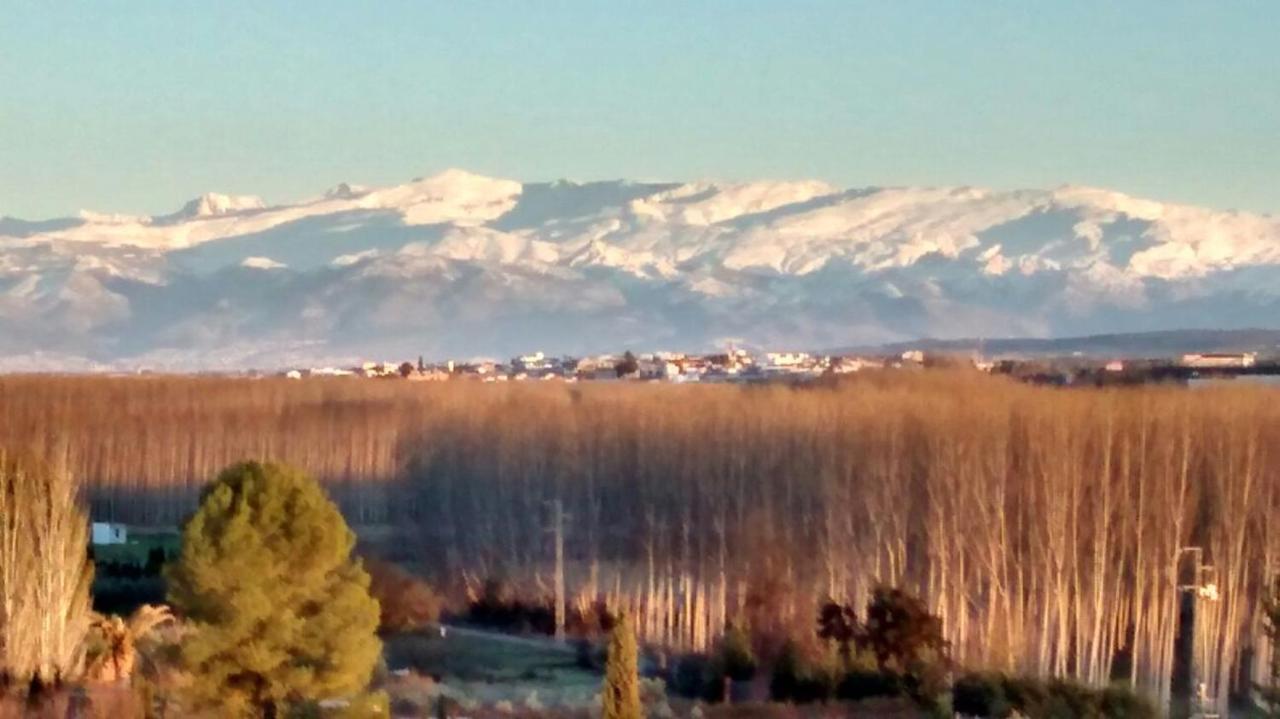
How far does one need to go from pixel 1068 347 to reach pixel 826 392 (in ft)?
303

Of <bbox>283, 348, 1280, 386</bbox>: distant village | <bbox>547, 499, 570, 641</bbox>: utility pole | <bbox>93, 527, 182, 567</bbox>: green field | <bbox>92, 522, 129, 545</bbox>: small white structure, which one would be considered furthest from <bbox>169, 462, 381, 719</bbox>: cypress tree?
<bbox>283, 348, 1280, 386</bbox>: distant village

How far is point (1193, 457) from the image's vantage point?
49.2m

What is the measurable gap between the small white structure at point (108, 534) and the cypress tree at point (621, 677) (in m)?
40.0

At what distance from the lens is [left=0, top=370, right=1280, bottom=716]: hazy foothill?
33.7 m

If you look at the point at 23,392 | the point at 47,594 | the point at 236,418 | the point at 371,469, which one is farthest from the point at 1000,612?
the point at 23,392

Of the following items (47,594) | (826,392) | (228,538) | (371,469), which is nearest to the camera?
(228,538)

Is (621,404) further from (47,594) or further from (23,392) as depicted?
(47,594)

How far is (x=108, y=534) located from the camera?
65.2 m

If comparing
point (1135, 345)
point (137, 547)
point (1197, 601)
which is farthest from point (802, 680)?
point (1135, 345)

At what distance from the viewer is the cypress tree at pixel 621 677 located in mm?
23844

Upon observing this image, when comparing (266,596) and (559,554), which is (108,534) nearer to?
(559,554)

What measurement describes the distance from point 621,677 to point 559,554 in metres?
33.7

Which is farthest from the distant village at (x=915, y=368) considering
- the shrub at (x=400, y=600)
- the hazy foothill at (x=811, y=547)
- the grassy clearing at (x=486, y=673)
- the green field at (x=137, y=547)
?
→ the grassy clearing at (x=486, y=673)

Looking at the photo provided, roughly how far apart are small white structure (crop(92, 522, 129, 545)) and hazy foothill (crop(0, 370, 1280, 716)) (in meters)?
2.64
